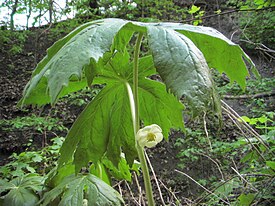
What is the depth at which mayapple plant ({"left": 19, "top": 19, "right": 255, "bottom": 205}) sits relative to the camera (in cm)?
41

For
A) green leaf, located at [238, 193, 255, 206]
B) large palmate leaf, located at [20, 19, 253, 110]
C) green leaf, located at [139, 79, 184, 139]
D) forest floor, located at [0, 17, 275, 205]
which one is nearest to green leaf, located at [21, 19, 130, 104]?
large palmate leaf, located at [20, 19, 253, 110]

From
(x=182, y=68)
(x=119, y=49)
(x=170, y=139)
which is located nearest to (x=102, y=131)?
(x=119, y=49)

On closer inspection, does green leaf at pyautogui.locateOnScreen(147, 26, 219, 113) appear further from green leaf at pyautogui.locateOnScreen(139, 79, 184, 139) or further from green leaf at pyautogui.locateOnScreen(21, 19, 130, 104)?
green leaf at pyautogui.locateOnScreen(139, 79, 184, 139)

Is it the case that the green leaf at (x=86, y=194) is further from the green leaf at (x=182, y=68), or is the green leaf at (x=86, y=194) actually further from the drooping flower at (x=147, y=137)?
the green leaf at (x=182, y=68)

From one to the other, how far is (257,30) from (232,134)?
192 centimetres

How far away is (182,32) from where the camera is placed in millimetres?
523

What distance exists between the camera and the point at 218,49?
526mm

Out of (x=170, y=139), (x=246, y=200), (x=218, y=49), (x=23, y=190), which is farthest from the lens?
(x=170, y=139)

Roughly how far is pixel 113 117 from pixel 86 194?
151 mm

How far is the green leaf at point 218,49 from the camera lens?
0.51 m

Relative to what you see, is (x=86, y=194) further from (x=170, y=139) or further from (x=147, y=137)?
(x=170, y=139)

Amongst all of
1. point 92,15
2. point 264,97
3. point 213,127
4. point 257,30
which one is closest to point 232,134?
point 213,127

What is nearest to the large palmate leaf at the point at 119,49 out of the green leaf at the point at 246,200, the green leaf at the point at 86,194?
the green leaf at the point at 86,194

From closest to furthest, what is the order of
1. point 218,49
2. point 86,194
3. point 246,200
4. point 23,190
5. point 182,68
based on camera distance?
point 182,68
point 218,49
point 86,194
point 23,190
point 246,200
